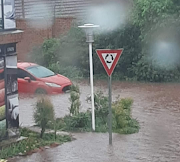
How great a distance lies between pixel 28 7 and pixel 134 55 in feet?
29.9

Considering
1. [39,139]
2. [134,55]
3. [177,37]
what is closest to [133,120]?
[39,139]

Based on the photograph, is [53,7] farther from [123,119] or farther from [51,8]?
[123,119]

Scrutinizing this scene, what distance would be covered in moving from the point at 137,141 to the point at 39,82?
888 cm

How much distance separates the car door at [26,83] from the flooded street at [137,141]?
6.47ft

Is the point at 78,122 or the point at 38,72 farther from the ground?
the point at 38,72

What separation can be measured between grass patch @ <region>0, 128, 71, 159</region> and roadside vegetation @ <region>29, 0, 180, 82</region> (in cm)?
1118

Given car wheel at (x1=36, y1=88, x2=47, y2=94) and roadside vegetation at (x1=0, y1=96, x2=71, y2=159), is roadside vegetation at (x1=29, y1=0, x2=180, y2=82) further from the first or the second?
roadside vegetation at (x1=0, y1=96, x2=71, y2=159)

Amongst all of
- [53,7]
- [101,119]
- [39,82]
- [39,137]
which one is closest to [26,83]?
[39,82]

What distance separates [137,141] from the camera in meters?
12.1

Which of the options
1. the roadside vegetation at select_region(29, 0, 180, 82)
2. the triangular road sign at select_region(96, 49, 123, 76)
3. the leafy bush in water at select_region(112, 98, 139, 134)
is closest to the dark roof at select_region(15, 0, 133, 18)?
the roadside vegetation at select_region(29, 0, 180, 82)

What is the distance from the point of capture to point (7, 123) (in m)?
11.1

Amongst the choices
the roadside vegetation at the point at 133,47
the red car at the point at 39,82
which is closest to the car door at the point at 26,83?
the red car at the point at 39,82

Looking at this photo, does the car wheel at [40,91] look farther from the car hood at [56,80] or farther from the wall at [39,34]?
the wall at [39,34]

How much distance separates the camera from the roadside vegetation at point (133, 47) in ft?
72.7
